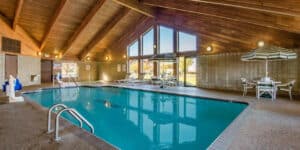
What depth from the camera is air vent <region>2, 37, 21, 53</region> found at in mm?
9248

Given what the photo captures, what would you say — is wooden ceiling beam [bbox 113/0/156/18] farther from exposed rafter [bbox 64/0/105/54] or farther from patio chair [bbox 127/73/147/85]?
patio chair [bbox 127/73/147/85]

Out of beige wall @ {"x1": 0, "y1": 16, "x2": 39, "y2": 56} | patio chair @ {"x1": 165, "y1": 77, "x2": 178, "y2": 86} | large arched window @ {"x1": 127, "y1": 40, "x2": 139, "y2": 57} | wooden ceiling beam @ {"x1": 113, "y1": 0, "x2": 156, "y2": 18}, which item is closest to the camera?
wooden ceiling beam @ {"x1": 113, "y1": 0, "x2": 156, "y2": 18}

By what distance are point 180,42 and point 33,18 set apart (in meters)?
9.06

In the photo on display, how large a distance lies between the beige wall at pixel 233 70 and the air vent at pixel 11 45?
11290mm

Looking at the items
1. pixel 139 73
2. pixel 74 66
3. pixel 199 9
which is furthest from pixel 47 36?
pixel 199 9

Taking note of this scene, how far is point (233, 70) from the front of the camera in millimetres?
9234

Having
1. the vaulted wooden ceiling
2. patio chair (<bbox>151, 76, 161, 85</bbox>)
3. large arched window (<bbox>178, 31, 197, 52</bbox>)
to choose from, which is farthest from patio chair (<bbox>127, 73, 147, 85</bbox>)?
large arched window (<bbox>178, 31, 197, 52</bbox>)

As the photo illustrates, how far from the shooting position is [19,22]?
9961 millimetres

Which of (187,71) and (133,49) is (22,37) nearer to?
(133,49)

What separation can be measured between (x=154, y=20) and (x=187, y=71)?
4363 mm

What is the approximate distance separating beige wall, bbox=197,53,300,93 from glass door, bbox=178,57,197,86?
1.09ft

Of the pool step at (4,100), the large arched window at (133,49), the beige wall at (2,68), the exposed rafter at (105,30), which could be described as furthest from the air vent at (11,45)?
the large arched window at (133,49)

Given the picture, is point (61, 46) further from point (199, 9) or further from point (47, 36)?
point (199, 9)

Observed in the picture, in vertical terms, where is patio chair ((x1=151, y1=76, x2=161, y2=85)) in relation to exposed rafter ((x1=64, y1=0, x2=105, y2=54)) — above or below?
below
